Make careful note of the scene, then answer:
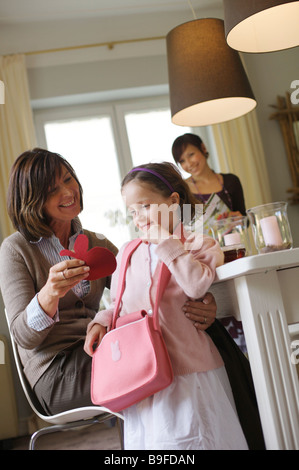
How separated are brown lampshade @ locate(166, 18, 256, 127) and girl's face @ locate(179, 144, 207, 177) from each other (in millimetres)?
1062

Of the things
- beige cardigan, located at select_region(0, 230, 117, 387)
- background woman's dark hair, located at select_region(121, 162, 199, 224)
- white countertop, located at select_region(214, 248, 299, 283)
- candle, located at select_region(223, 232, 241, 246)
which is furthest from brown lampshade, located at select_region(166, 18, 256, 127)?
white countertop, located at select_region(214, 248, 299, 283)

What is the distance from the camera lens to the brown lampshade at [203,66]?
6.66ft

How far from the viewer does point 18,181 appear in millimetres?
1667

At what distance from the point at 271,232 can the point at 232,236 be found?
0.14m

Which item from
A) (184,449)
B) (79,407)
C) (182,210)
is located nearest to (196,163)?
(182,210)

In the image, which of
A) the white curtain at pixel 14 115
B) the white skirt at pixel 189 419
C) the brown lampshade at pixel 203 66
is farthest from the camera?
the white curtain at pixel 14 115

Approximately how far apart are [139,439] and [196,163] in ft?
7.24

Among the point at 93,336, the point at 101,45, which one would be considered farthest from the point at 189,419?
the point at 101,45

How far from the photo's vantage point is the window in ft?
14.0

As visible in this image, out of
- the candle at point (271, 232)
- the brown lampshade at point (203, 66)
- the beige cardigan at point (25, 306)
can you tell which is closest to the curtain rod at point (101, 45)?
the brown lampshade at point (203, 66)

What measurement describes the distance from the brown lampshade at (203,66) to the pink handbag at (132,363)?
0.99 meters

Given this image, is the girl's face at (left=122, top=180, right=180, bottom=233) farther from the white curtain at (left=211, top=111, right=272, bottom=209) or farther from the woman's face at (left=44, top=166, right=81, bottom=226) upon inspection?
the white curtain at (left=211, top=111, right=272, bottom=209)

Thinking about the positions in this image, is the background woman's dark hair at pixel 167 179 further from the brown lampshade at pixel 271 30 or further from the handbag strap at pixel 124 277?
the brown lampshade at pixel 271 30

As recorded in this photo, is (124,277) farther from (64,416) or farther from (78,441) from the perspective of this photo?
(78,441)
